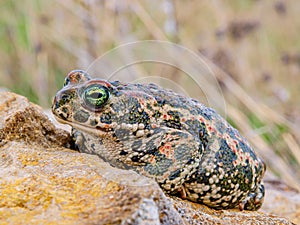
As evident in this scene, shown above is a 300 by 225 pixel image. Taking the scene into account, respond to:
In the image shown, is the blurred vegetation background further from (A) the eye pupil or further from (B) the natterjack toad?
(A) the eye pupil

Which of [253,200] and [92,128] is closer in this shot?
[92,128]

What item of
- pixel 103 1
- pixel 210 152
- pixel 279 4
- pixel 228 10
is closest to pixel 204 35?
pixel 228 10

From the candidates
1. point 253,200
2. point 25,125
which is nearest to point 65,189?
point 25,125

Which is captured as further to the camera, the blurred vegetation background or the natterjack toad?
the blurred vegetation background

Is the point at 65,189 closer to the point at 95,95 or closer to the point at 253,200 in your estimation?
the point at 95,95

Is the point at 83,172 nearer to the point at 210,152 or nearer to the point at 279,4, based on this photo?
the point at 210,152

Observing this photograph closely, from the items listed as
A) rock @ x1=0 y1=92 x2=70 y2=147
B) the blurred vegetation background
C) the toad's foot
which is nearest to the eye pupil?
rock @ x1=0 y1=92 x2=70 y2=147

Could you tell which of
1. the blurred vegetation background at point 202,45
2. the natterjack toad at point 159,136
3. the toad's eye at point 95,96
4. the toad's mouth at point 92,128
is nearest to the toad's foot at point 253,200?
the natterjack toad at point 159,136
